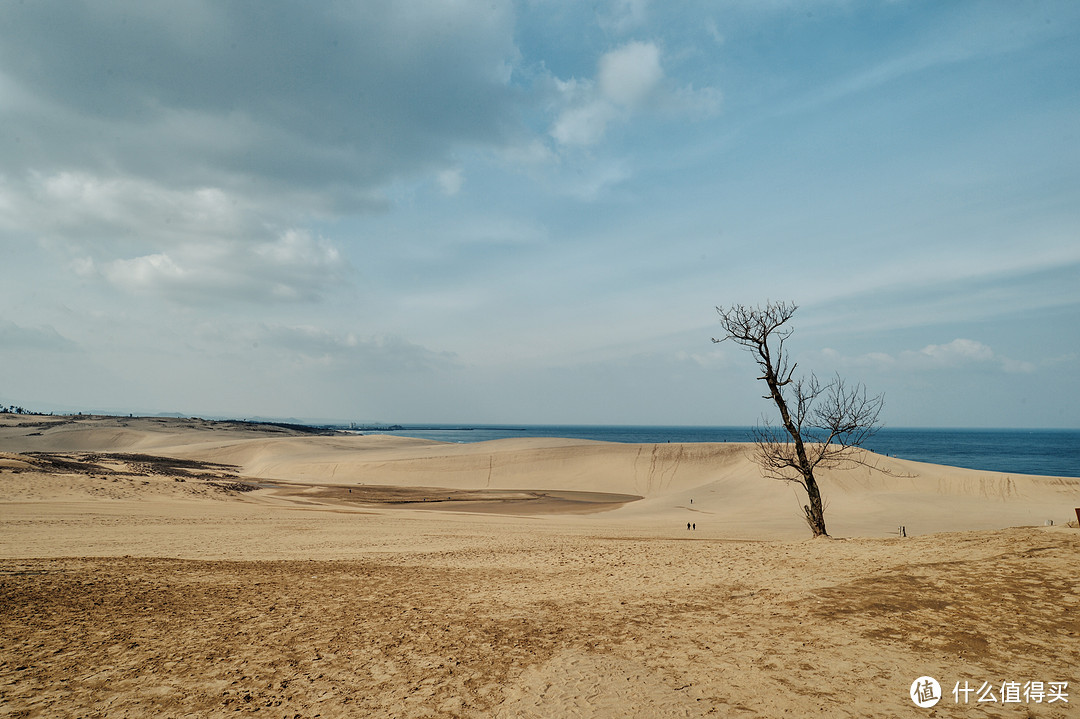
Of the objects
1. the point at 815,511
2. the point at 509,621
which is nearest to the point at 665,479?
the point at 815,511

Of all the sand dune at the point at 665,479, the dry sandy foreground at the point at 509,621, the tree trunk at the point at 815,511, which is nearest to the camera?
the dry sandy foreground at the point at 509,621

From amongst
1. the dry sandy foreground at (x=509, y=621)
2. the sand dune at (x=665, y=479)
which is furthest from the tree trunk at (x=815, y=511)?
the sand dune at (x=665, y=479)

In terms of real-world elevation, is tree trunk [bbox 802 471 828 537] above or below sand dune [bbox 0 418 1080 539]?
above

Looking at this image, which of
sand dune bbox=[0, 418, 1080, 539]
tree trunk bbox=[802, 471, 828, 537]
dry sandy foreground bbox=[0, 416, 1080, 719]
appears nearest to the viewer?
dry sandy foreground bbox=[0, 416, 1080, 719]

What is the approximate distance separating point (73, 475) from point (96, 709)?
28.6 metres

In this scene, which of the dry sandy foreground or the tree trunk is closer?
the dry sandy foreground

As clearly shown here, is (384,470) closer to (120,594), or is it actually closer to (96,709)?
(120,594)

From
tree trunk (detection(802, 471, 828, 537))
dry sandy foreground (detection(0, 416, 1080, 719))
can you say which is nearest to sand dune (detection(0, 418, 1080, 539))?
tree trunk (detection(802, 471, 828, 537))

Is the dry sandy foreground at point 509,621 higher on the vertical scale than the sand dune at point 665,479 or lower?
higher

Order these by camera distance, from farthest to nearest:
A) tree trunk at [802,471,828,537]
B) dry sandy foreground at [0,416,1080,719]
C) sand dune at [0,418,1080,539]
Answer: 1. sand dune at [0,418,1080,539]
2. tree trunk at [802,471,828,537]
3. dry sandy foreground at [0,416,1080,719]

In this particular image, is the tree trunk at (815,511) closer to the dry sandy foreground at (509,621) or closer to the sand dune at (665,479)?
the dry sandy foreground at (509,621)

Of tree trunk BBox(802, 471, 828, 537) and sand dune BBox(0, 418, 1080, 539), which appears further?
sand dune BBox(0, 418, 1080, 539)

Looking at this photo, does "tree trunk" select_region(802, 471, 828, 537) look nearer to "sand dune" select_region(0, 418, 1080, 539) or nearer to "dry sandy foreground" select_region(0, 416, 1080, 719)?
"dry sandy foreground" select_region(0, 416, 1080, 719)

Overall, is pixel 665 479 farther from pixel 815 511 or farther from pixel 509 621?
pixel 509 621
